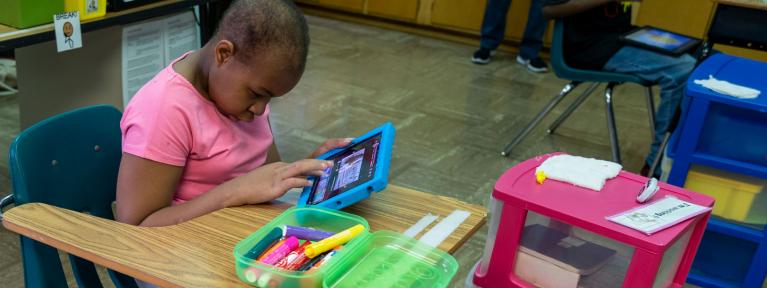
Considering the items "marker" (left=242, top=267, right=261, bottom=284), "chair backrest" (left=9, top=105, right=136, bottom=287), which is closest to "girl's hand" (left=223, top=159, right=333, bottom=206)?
"marker" (left=242, top=267, right=261, bottom=284)

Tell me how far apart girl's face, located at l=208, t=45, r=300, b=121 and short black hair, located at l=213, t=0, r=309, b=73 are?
0.05 ft

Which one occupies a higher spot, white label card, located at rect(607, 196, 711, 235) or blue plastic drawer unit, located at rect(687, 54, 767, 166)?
white label card, located at rect(607, 196, 711, 235)

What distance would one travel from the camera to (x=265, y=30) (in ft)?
3.46

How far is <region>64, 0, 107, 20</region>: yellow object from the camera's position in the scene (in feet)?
5.98

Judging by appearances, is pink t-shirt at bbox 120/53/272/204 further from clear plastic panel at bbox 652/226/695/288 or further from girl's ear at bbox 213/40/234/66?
clear plastic panel at bbox 652/226/695/288

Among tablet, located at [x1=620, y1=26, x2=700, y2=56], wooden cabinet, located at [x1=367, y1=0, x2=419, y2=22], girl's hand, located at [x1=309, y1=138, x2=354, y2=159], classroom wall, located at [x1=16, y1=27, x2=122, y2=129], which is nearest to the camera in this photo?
girl's hand, located at [x1=309, y1=138, x2=354, y2=159]

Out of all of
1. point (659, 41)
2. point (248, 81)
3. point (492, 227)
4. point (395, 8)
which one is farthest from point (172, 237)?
point (395, 8)

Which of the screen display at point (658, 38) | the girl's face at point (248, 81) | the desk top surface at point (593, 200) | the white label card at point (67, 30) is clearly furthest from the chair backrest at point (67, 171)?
the screen display at point (658, 38)

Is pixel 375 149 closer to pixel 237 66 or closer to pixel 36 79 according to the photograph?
pixel 237 66

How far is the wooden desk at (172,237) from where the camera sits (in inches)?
35.3

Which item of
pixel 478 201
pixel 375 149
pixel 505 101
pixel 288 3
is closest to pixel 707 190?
pixel 478 201

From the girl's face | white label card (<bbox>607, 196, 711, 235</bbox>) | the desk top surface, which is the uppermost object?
the girl's face

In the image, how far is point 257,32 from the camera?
41.6 inches

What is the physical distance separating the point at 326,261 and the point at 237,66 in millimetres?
368
